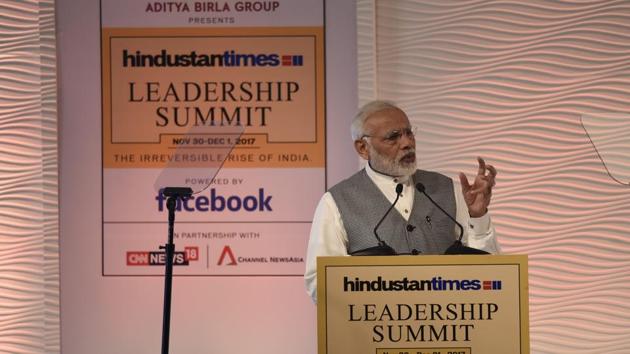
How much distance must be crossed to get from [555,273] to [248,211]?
5.48 ft

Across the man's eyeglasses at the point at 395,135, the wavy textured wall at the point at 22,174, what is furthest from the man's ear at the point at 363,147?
the wavy textured wall at the point at 22,174

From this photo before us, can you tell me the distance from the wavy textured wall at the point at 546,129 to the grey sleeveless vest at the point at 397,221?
1.06 metres

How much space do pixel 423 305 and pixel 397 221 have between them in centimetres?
96

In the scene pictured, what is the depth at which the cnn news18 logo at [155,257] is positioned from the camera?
4.62 meters

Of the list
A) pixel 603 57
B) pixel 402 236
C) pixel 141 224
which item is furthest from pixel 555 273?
pixel 141 224

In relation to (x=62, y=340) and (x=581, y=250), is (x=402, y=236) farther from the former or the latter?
(x=62, y=340)

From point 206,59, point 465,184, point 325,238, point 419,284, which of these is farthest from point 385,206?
point 206,59

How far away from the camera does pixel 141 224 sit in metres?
4.62

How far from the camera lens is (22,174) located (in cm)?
446

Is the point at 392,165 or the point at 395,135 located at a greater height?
the point at 395,135

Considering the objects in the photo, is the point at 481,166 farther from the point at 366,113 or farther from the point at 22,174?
the point at 22,174

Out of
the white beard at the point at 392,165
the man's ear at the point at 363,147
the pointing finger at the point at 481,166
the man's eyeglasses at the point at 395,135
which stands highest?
the man's eyeglasses at the point at 395,135

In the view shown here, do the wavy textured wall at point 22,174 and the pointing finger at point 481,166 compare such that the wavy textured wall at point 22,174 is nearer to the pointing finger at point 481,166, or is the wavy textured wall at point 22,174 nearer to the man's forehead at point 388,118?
the man's forehead at point 388,118

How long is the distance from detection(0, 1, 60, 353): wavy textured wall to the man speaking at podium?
6.06ft
